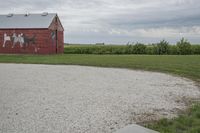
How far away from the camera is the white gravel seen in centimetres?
519

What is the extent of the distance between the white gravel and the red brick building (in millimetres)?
23852

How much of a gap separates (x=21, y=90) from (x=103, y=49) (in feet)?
107

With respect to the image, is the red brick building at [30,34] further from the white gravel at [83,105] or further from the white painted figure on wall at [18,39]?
the white gravel at [83,105]

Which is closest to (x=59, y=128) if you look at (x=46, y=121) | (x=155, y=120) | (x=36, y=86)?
(x=46, y=121)

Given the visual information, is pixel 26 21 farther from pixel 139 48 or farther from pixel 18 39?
pixel 139 48

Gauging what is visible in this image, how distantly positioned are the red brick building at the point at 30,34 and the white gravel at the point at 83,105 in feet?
78.3

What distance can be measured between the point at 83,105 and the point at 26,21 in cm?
3060

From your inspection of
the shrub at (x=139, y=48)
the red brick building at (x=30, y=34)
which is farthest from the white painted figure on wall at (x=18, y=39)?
the shrub at (x=139, y=48)

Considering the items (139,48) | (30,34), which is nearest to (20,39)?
(30,34)

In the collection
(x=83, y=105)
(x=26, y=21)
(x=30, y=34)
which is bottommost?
(x=83, y=105)

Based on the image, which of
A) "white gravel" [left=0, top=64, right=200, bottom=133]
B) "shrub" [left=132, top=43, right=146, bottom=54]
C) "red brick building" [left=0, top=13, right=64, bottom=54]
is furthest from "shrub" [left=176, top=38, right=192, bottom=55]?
"white gravel" [left=0, top=64, right=200, bottom=133]

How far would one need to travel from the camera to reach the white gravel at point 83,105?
5.19 metres

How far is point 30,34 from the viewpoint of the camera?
33781 mm

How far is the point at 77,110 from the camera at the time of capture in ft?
20.6
